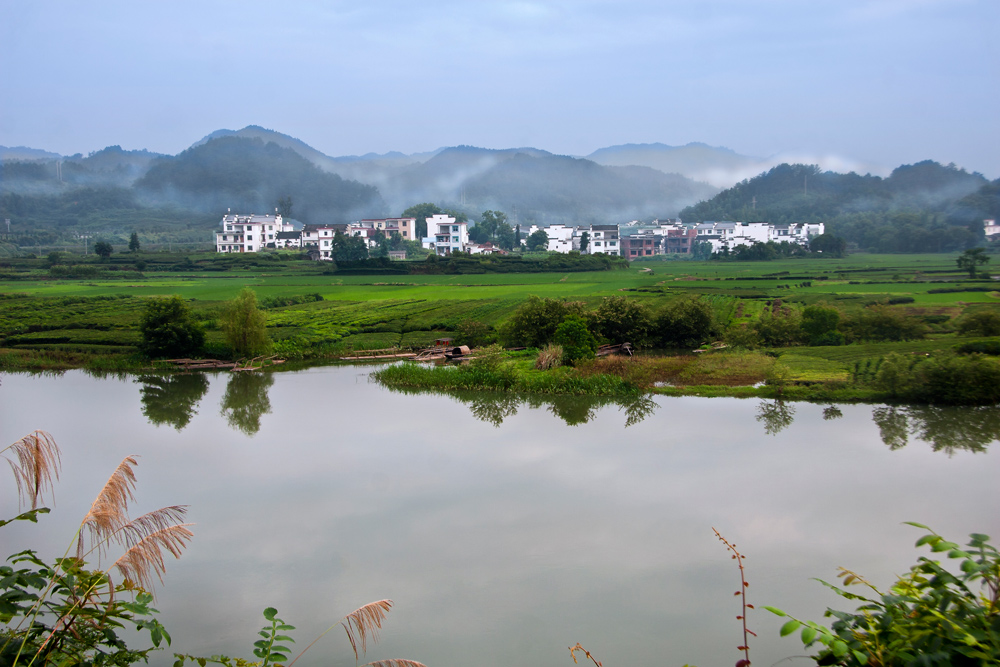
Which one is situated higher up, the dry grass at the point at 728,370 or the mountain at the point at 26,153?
the mountain at the point at 26,153

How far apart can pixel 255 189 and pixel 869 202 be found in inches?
3308

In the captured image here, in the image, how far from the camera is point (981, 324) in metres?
17.3

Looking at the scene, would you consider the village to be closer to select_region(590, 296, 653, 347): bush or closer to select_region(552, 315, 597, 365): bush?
select_region(590, 296, 653, 347): bush

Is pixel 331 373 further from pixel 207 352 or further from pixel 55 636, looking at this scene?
pixel 55 636

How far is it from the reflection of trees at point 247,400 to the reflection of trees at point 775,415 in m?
8.16

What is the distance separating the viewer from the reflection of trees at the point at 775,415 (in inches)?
468

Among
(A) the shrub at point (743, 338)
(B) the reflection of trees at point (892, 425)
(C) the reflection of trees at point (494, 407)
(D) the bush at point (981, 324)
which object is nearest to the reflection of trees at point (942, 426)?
(B) the reflection of trees at point (892, 425)

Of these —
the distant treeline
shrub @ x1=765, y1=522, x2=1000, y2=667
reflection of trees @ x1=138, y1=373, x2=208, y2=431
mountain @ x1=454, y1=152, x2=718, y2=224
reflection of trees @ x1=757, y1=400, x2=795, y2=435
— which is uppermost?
mountain @ x1=454, y1=152, x2=718, y2=224

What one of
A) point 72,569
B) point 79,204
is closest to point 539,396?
point 72,569

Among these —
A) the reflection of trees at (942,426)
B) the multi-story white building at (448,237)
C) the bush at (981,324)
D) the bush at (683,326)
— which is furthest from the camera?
the multi-story white building at (448,237)

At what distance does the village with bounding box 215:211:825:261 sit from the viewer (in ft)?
173

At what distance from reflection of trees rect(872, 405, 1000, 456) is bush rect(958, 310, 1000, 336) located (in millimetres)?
5231

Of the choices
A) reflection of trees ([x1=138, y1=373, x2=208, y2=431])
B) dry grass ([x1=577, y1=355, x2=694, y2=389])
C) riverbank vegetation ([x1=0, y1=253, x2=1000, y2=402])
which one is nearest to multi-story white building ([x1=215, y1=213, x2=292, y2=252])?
riverbank vegetation ([x1=0, y1=253, x2=1000, y2=402])

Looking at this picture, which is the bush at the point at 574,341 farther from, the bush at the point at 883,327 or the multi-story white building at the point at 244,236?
the multi-story white building at the point at 244,236
